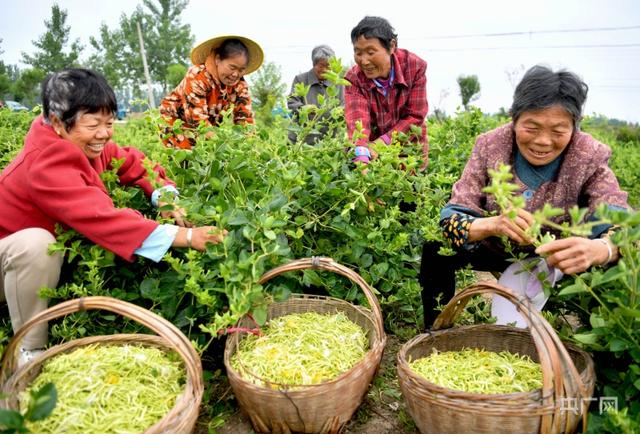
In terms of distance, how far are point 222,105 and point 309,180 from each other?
1.28 metres

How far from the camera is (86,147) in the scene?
2127 millimetres

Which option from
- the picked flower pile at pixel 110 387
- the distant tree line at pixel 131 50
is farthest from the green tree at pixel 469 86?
the picked flower pile at pixel 110 387

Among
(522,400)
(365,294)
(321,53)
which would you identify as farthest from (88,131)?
(321,53)

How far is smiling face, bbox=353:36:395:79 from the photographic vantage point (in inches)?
121

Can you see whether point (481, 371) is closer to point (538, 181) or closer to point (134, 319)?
point (538, 181)

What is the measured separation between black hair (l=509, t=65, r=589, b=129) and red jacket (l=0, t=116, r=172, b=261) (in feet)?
5.08

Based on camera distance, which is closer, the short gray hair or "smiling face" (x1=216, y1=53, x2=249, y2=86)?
"smiling face" (x1=216, y1=53, x2=249, y2=86)

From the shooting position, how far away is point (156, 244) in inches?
78.8

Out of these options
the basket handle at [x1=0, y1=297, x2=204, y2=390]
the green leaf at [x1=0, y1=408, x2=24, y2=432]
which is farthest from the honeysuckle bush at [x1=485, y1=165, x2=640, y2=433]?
the green leaf at [x1=0, y1=408, x2=24, y2=432]

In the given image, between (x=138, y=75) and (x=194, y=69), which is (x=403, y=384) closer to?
(x=194, y=69)

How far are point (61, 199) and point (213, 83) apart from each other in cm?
171

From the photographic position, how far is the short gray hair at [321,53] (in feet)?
17.0

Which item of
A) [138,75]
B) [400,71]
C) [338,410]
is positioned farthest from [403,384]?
[138,75]

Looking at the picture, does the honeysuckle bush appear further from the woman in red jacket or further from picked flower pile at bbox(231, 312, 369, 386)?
the woman in red jacket
